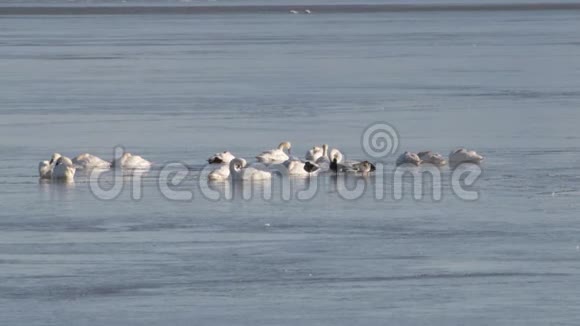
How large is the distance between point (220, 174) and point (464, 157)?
207cm

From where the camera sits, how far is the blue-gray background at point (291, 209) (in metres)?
7.67

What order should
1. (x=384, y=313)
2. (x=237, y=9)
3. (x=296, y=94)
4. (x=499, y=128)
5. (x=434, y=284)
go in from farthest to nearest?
(x=237, y=9)
(x=296, y=94)
(x=499, y=128)
(x=434, y=284)
(x=384, y=313)

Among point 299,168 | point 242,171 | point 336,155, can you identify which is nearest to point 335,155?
point 336,155

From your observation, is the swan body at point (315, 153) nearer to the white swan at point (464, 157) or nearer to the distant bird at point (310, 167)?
the distant bird at point (310, 167)

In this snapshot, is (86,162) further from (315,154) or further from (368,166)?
(368,166)

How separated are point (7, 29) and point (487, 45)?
1701 centimetres

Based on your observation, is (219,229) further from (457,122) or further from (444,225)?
(457,122)

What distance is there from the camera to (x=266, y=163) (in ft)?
41.2

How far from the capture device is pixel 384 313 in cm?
738

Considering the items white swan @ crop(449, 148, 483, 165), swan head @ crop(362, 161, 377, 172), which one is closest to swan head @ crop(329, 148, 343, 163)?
swan head @ crop(362, 161, 377, 172)

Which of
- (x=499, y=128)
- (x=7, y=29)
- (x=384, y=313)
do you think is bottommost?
(x=384, y=313)

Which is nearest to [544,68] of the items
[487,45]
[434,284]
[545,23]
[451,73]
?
[451,73]

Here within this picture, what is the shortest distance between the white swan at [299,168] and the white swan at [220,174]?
0.49 meters

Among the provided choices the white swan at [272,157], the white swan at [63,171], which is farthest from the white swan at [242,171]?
the white swan at [63,171]
